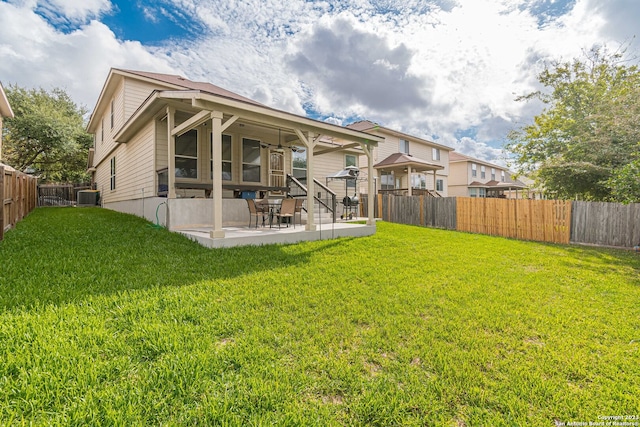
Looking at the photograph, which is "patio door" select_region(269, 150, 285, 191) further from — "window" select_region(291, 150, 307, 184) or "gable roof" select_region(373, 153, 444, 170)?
"gable roof" select_region(373, 153, 444, 170)

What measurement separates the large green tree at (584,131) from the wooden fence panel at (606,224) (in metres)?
0.49

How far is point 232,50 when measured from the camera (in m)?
11.8

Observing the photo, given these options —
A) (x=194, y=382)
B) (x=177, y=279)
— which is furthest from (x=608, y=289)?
(x=177, y=279)

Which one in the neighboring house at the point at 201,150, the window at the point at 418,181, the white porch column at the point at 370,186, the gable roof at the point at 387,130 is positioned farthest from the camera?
the window at the point at 418,181

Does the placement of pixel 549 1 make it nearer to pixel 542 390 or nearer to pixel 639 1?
pixel 639 1

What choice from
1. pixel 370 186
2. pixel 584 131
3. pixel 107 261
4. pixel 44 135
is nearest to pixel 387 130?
pixel 584 131

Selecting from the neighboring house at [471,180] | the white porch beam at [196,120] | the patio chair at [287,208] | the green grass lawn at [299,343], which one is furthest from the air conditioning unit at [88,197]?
the neighboring house at [471,180]

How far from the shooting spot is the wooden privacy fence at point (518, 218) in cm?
1016

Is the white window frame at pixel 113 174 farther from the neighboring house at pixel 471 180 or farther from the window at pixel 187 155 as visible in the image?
the neighboring house at pixel 471 180

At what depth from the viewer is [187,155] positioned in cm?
981

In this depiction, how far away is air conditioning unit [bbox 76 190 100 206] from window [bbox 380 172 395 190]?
66.8 feet

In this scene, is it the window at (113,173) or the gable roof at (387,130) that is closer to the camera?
the window at (113,173)

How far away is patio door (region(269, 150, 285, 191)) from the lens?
12.5m

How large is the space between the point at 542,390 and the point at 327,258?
4.13 meters
